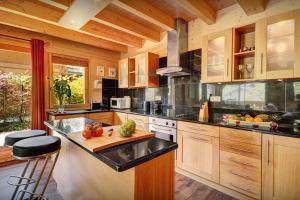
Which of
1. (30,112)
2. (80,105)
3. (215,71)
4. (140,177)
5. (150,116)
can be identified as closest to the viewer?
(140,177)

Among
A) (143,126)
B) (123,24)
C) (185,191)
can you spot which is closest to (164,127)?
(143,126)

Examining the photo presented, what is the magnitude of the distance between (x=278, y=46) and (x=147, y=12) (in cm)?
168

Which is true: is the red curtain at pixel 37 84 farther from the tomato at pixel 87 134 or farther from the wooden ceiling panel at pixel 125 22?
the tomato at pixel 87 134

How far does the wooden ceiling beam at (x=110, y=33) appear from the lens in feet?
9.35

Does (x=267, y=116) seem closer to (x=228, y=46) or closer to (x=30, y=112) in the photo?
(x=228, y=46)

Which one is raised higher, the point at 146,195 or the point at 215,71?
the point at 215,71

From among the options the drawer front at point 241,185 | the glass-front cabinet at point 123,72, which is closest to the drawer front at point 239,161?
the drawer front at point 241,185

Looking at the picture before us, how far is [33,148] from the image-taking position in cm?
124

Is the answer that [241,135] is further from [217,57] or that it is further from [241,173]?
[217,57]

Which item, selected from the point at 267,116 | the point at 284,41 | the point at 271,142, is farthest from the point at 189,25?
the point at 271,142

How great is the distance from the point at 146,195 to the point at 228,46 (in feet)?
6.70

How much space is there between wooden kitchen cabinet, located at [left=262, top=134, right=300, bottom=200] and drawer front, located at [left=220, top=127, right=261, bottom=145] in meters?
0.07

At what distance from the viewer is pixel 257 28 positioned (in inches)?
75.4

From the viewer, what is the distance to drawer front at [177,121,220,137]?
203cm
